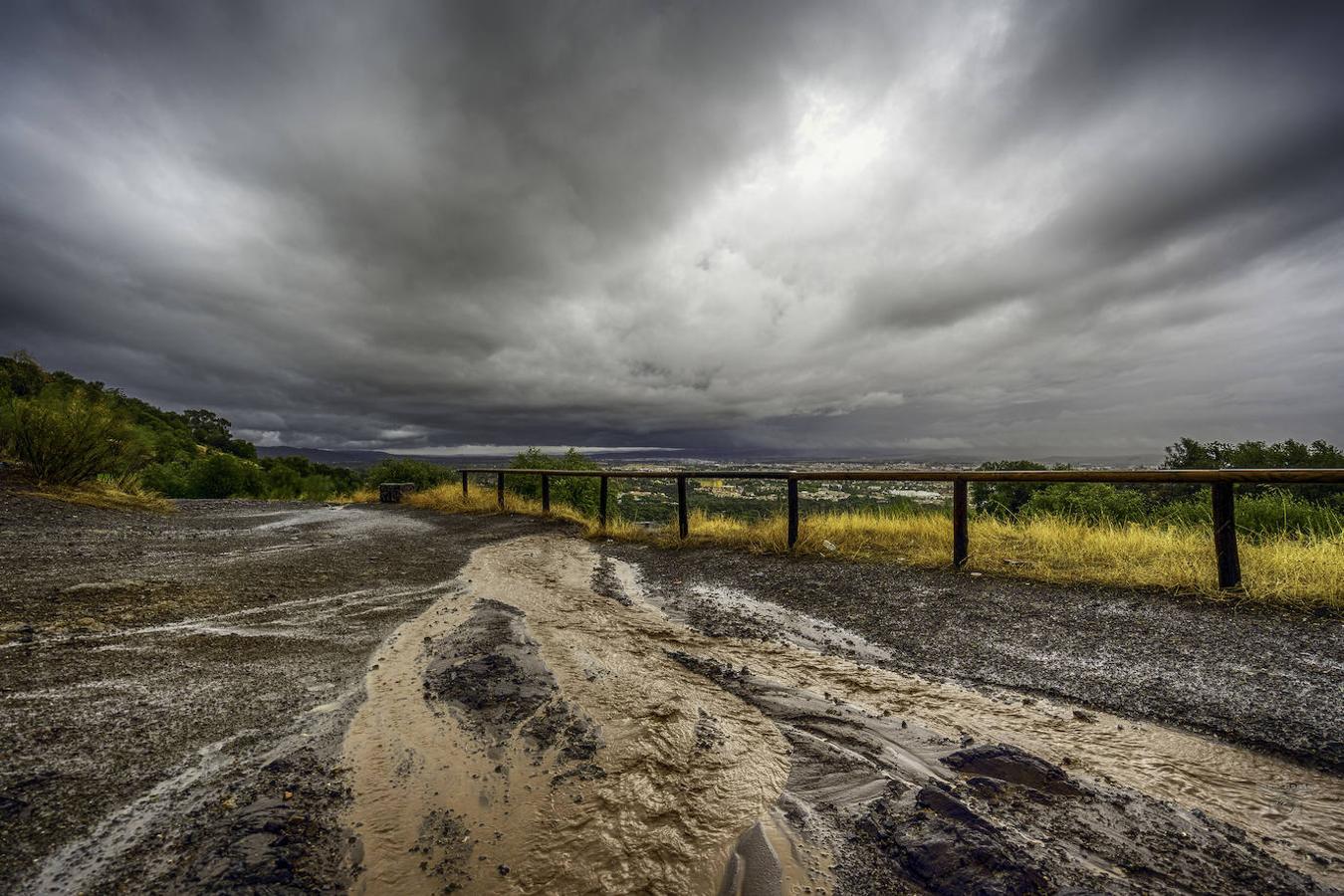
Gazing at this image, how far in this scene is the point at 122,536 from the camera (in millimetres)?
6523

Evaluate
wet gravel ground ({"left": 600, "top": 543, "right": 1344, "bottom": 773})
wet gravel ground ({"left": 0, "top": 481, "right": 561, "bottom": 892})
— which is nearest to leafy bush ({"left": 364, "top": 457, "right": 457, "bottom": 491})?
wet gravel ground ({"left": 0, "top": 481, "right": 561, "bottom": 892})

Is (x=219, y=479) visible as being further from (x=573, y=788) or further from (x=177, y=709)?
(x=573, y=788)

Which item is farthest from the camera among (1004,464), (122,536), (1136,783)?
(1004,464)

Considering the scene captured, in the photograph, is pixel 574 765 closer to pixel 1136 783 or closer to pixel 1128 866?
pixel 1128 866

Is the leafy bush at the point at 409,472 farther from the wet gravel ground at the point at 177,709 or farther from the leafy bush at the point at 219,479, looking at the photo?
the wet gravel ground at the point at 177,709

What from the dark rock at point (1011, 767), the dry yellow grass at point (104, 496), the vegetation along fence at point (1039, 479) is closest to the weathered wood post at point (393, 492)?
the dry yellow grass at point (104, 496)

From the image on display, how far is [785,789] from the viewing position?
6.57ft

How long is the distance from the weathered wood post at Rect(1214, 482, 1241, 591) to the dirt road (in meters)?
0.57

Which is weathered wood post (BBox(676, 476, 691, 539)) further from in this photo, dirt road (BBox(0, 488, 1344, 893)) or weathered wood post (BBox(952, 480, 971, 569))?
dirt road (BBox(0, 488, 1344, 893))

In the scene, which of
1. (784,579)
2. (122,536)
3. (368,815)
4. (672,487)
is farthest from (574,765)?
(122,536)

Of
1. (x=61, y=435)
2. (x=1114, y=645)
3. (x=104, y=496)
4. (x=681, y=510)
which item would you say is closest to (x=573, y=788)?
(x=1114, y=645)

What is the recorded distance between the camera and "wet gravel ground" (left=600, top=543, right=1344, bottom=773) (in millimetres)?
2498

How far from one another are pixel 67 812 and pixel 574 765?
159cm

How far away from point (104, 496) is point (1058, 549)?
49.9ft
